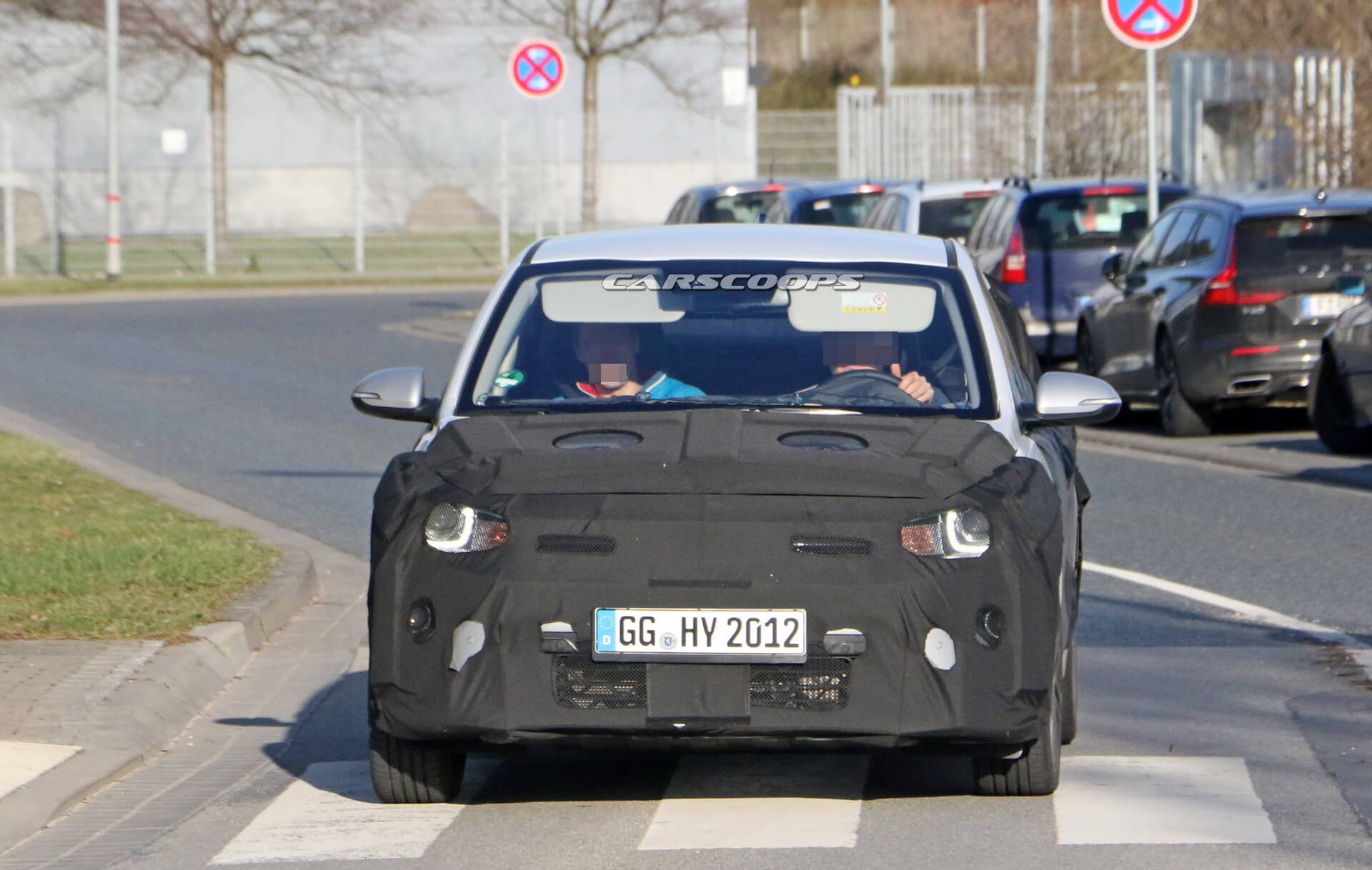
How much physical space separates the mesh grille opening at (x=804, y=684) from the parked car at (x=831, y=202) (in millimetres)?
18145

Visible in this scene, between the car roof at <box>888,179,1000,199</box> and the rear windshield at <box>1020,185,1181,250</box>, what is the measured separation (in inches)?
65.5

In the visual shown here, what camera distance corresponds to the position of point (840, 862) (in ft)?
18.4

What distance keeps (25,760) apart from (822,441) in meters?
2.56

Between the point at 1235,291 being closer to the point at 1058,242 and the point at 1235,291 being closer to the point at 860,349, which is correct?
the point at 1058,242

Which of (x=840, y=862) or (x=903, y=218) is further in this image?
(x=903, y=218)

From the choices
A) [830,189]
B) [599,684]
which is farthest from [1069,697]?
[830,189]

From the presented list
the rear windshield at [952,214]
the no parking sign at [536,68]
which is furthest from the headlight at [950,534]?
the no parking sign at [536,68]

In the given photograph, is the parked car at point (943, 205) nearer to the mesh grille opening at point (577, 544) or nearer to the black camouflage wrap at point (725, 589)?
the black camouflage wrap at point (725, 589)

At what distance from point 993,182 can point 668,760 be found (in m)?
16.0

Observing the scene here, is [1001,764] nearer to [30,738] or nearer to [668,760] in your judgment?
[668,760]

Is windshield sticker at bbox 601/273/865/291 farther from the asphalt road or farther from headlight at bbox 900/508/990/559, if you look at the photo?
the asphalt road

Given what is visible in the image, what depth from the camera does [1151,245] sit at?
17141 millimetres

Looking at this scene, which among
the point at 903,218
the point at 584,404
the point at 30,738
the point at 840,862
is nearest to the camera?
the point at 840,862

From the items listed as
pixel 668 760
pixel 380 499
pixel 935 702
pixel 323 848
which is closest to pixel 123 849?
pixel 323 848
